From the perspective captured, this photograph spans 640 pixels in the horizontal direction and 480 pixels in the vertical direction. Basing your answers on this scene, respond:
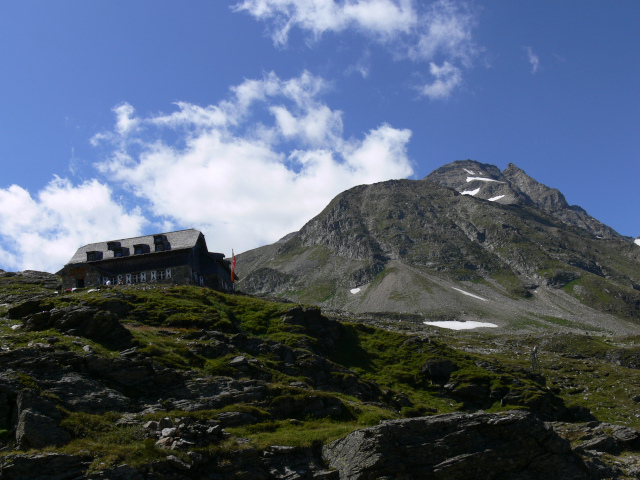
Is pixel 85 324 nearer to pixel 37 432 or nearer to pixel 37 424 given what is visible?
pixel 37 424

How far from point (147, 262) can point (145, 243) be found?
4.07 m

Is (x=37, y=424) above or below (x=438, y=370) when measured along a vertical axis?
above

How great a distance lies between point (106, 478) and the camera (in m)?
23.3

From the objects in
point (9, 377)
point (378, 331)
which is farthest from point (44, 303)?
point (378, 331)

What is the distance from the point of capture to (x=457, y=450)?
28.4m

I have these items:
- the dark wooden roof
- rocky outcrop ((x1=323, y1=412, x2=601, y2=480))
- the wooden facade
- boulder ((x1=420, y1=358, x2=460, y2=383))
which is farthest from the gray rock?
the dark wooden roof

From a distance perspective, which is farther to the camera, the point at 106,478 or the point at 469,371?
the point at 469,371

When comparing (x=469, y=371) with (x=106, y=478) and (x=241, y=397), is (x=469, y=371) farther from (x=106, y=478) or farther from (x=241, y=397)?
(x=106, y=478)

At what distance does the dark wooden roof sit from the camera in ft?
266

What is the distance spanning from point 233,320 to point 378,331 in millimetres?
25378

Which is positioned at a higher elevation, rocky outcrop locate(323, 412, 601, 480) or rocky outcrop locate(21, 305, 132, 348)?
rocky outcrop locate(21, 305, 132, 348)

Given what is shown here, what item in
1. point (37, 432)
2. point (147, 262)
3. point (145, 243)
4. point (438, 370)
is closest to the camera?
point (37, 432)

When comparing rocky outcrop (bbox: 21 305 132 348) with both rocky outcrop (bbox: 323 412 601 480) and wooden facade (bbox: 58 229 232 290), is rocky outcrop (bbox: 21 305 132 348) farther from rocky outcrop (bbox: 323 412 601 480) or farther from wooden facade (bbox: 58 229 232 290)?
wooden facade (bbox: 58 229 232 290)

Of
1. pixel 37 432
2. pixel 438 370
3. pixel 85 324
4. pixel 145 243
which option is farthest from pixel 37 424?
pixel 145 243
